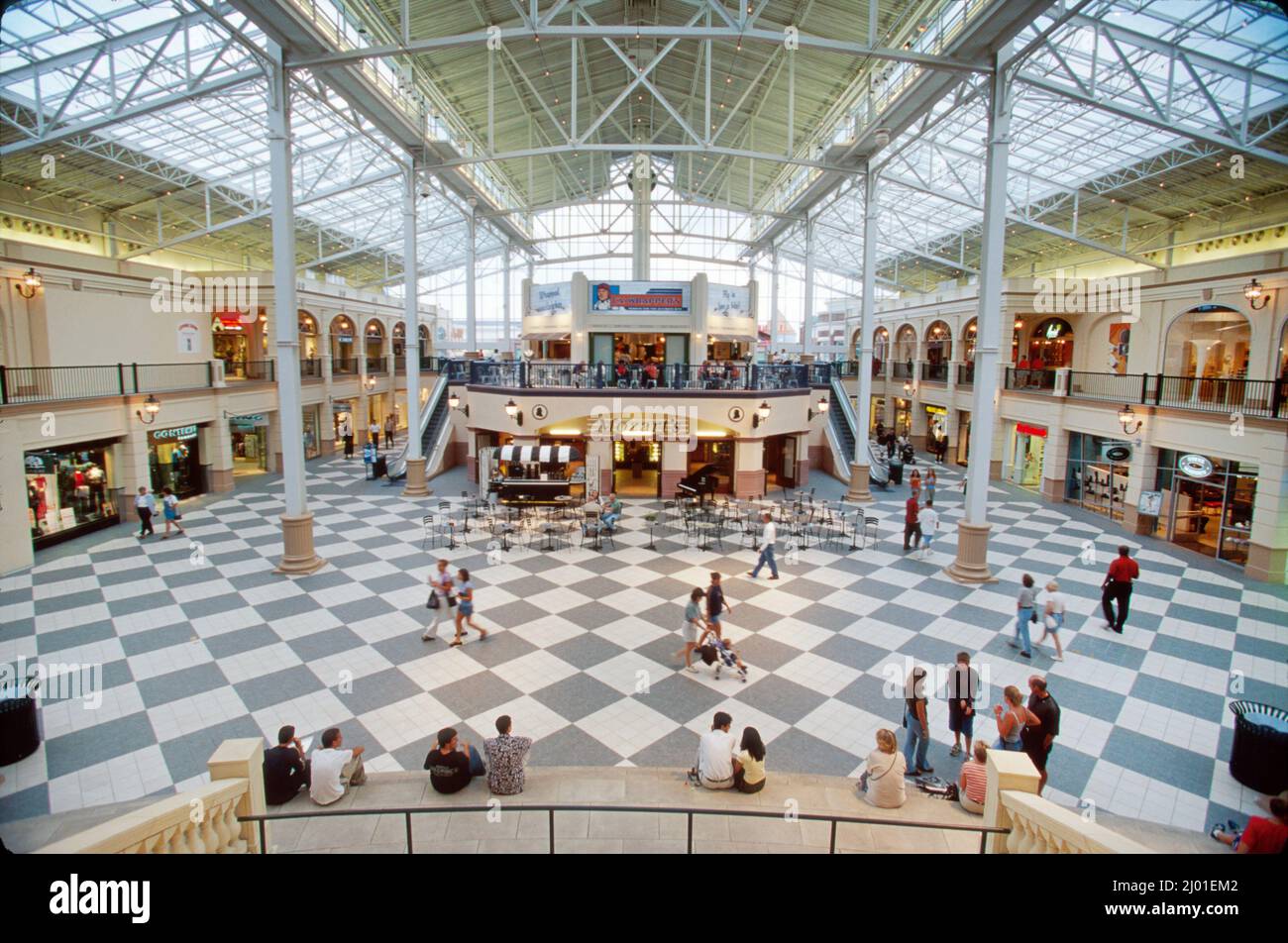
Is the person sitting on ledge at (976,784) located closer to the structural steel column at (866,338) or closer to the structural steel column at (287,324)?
the structural steel column at (287,324)

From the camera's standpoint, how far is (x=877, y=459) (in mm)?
27922

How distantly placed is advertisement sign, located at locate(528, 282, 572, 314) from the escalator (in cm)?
601

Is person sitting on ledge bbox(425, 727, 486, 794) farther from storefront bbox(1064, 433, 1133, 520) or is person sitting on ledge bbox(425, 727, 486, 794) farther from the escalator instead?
storefront bbox(1064, 433, 1133, 520)

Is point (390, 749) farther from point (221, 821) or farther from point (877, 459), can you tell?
point (877, 459)

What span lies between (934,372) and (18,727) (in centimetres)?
3718

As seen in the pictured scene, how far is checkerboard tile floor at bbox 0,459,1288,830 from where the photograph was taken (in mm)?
7750

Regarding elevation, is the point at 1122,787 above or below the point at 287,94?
below

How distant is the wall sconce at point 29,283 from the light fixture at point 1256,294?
3254cm

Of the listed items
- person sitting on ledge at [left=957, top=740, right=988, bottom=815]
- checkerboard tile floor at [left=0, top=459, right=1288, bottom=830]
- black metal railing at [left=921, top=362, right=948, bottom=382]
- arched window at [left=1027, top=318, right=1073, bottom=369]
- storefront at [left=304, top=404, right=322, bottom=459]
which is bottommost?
checkerboard tile floor at [left=0, top=459, right=1288, bottom=830]

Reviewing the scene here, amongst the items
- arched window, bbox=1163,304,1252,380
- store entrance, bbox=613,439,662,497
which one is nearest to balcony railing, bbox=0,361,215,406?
store entrance, bbox=613,439,662,497

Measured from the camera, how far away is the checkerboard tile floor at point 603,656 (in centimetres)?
775

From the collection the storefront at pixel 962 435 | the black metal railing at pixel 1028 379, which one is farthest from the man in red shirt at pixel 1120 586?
the storefront at pixel 962 435

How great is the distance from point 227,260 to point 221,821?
1374 inches
